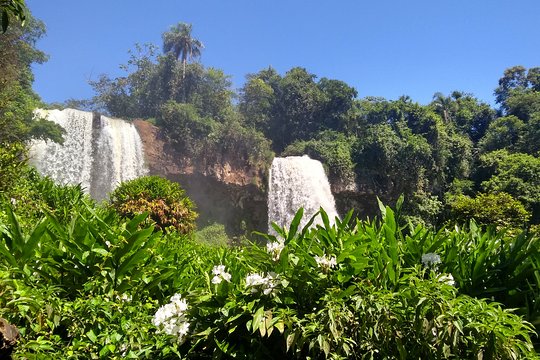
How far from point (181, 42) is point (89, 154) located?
71.2ft

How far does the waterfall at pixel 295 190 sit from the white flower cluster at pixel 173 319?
2093 cm

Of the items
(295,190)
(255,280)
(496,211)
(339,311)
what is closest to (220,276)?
(255,280)

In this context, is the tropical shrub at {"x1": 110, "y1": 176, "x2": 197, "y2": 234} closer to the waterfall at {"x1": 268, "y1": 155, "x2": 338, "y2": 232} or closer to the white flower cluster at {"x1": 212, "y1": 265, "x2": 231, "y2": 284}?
the white flower cluster at {"x1": 212, "y1": 265, "x2": 231, "y2": 284}

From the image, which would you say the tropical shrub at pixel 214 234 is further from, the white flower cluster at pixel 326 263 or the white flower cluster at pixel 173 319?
the white flower cluster at pixel 326 263

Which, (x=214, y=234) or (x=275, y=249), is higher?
(x=275, y=249)

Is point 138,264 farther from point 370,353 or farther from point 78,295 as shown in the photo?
point 370,353

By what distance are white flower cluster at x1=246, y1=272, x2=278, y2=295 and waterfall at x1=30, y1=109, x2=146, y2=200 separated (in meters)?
21.0

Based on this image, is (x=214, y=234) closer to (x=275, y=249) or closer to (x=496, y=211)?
(x=496, y=211)

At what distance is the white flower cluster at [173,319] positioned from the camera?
93.5 inches

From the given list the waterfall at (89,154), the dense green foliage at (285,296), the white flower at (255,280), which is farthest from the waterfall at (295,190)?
the white flower at (255,280)

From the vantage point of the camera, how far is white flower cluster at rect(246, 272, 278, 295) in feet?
7.52

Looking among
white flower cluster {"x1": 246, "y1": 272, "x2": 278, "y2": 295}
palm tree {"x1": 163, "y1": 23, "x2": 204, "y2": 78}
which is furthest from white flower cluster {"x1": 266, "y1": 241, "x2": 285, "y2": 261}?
palm tree {"x1": 163, "y1": 23, "x2": 204, "y2": 78}

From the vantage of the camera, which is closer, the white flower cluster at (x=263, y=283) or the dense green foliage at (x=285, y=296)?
the dense green foliage at (x=285, y=296)

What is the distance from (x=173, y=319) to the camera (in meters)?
2.43
